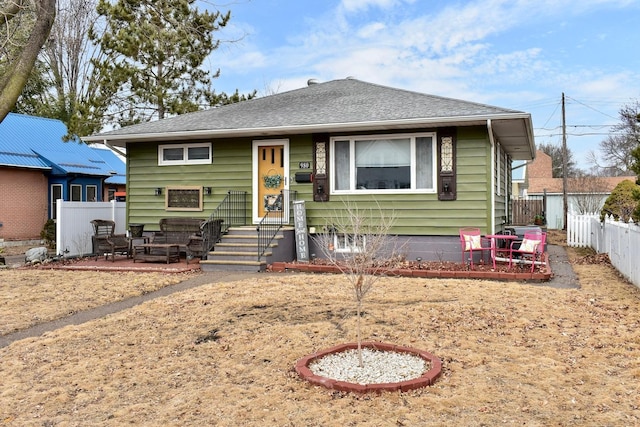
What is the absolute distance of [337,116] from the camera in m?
10.8

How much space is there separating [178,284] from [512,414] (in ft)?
21.3

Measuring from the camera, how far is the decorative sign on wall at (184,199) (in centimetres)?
1205

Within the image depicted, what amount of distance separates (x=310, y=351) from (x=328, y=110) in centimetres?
788

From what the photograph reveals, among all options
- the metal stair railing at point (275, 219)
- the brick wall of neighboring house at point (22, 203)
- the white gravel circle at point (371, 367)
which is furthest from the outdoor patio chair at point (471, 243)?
the brick wall of neighboring house at point (22, 203)

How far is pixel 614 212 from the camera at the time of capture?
1562 centimetres

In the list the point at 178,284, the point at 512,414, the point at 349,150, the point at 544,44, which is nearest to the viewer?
the point at 512,414

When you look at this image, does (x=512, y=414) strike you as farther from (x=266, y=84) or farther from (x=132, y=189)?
(x=266, y=84)

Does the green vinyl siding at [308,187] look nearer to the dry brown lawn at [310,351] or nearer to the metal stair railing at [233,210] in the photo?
the metal stair railing at [233,210]

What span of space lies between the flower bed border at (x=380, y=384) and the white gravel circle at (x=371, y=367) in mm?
36

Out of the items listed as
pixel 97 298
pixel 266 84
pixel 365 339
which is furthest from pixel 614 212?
pixel 266 84

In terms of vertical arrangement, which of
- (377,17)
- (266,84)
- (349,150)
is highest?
(266,84)

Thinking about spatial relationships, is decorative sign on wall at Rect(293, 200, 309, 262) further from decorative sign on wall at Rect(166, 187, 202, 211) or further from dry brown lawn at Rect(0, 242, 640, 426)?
dry brown lawn at Rect(0, 242, 640, 426)

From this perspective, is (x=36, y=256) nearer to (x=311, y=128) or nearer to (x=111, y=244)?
(x=111, y=244)

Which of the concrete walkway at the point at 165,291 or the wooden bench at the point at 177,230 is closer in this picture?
the concrete walkway at the point at 165,291
